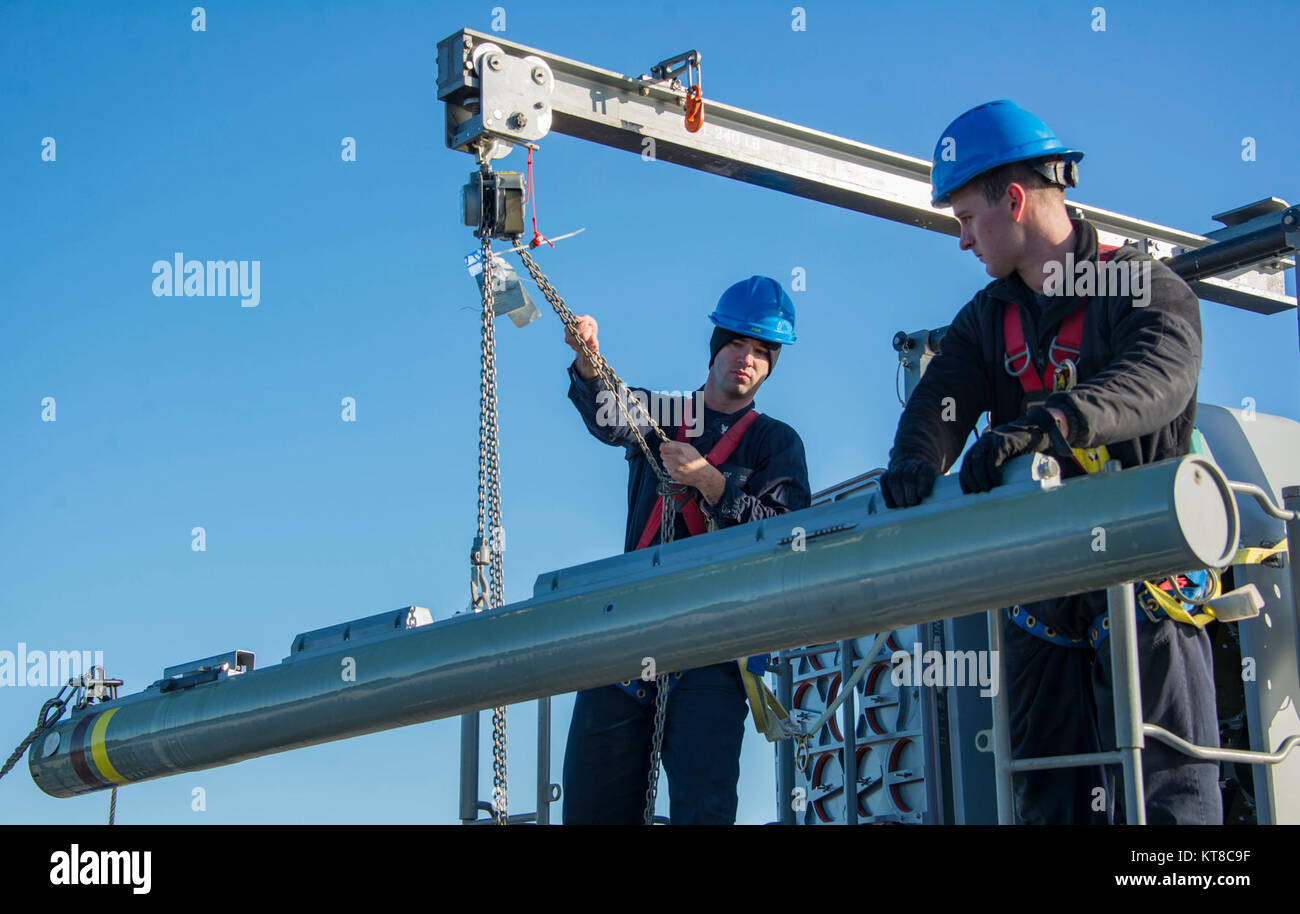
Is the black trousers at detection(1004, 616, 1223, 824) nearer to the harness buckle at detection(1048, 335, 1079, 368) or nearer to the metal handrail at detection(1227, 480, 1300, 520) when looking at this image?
the metal handrail at detection(1227, 480, 1300, 520)

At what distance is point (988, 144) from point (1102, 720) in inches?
69.4

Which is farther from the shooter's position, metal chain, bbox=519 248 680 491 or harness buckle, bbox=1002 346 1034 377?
metal chain, bbox=519 248 680 491

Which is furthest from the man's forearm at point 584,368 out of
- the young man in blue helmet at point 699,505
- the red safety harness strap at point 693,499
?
the red safety harness strap at point 693,499

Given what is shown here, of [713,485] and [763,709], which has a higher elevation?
[713,485]

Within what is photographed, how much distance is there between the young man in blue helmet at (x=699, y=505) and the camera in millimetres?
5242

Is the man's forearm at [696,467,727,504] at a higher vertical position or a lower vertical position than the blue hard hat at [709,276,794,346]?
lower

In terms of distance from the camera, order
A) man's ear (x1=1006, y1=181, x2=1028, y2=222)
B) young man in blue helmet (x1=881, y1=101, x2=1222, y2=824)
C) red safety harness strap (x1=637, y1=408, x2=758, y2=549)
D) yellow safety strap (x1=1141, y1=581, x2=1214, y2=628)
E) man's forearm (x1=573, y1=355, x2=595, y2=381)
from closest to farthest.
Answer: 1. young man in blue helmet (x1=881, y1=101, x2=1222, y2=824)
2. yellow safety strap (x1=1141, y1=581, x2=1214, y2=628)
3. man's ear (x1=1006, y1=181, x2=1028, y2=222)
4. red safety harness strap (x1=637, y1=408, x2=758, y2=549)
5. man's forearm (x1=573, y1=355, x2=595, y2=381)

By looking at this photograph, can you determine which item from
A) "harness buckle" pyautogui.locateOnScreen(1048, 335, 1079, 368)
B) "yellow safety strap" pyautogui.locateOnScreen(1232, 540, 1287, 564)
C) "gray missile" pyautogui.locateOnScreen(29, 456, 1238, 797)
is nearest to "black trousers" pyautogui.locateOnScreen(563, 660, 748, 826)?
"gray missile" pyautogui.locateOnScreen(29, 456, 1238, 797)

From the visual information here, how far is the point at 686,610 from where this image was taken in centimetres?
435

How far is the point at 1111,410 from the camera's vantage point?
3.93 metres

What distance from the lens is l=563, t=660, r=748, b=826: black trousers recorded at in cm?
519

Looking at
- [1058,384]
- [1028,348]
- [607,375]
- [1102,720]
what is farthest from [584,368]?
[1102,720]

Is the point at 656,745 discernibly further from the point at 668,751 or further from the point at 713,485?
the point at 713,485
